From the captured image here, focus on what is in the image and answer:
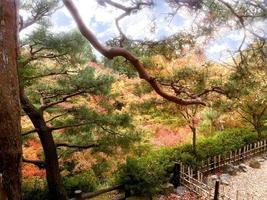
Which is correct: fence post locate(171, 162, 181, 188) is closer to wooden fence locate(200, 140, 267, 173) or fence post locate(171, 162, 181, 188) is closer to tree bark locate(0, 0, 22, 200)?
wooden fence locate(200, 140, 267, 173)

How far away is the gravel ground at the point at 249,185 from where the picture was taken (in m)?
9.03

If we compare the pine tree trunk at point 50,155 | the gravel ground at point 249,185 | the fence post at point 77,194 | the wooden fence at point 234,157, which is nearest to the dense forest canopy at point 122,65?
the pine tree trunk at point 50,155

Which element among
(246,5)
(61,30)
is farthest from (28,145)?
(246,5)

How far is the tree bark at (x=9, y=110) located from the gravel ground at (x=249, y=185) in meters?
7.00

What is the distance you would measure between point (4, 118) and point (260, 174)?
9519 mm

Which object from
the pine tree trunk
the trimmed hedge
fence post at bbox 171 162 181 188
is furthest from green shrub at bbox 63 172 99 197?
fence post at bbox 171 162 181 188

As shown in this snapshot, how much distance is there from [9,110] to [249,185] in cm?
839

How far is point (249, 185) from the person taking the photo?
9.79 meters

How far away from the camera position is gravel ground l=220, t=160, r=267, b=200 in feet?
29.6

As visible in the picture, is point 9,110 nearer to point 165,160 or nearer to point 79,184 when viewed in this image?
point 79,184

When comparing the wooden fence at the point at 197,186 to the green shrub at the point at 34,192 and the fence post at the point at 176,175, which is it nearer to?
the fence post at the point at 176,175

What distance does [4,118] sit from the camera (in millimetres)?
2947

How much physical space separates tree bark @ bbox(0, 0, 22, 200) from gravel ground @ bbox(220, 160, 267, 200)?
23.0ft

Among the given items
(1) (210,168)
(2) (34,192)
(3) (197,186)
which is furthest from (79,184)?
(1) (210,168)
